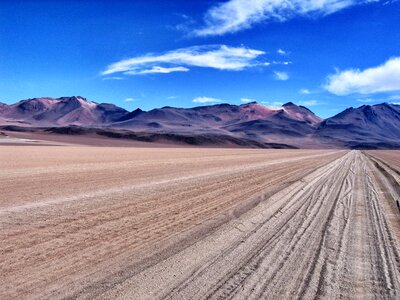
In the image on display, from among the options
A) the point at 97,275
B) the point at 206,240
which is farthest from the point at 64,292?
the point at 206,240

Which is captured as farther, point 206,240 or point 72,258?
point 206,240

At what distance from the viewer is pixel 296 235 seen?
8008 millimetres

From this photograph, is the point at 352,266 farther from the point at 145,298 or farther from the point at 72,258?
the point at 72,258

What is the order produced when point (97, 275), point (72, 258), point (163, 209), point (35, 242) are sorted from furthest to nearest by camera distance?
point (163, 209), point (35, 242), point (72, 258), point (97, 275)

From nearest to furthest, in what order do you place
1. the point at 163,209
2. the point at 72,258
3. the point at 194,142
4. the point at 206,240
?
the point at 72,258 < the point at 206,240 < the point at 163,209 < the point at 194,142

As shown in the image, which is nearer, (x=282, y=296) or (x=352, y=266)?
(x=282, y=296)

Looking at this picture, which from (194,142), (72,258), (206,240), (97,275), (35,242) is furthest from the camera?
(194,142)

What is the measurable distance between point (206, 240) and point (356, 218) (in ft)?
14.0

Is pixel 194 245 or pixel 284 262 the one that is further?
pixel 194 245

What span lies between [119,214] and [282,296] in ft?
17.5

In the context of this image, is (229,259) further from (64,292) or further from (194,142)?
(194,142)

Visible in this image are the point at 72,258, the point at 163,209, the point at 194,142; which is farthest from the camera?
the point at 194,142

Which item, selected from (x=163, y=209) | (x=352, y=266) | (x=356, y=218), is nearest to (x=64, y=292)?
(x=352, y=266)

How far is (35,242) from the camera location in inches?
277
